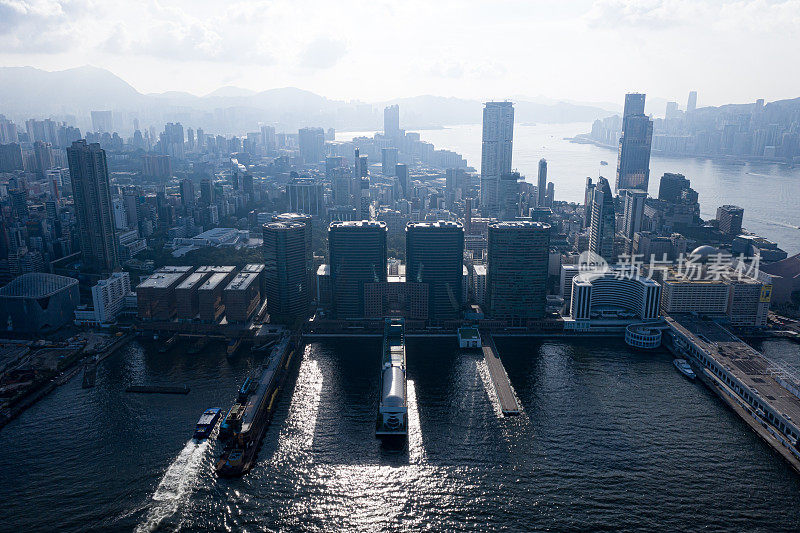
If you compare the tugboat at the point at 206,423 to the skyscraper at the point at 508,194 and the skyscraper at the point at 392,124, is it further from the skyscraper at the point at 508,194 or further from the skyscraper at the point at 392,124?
the skyscraper at the point at 392,124

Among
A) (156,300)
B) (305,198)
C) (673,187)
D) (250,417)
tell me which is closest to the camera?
(250,417)

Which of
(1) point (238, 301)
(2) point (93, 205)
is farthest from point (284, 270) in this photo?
(2) point (93, 205)

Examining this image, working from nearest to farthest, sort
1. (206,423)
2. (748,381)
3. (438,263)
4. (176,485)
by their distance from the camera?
(176,485), (206,423), (748,381), (438,263)

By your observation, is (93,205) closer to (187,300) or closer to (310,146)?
(187,300)

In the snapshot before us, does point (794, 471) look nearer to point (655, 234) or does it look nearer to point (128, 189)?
point (655, 234)

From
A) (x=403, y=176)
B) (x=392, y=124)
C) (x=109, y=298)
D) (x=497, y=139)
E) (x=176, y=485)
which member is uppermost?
(x=392, y=124)

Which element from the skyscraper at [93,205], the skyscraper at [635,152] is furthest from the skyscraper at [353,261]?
the skyscraper at [635,152]

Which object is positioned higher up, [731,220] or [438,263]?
[731,220]

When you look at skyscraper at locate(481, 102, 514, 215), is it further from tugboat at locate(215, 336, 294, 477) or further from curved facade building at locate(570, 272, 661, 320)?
tugboat at locate(215, 336, 294, 477)
